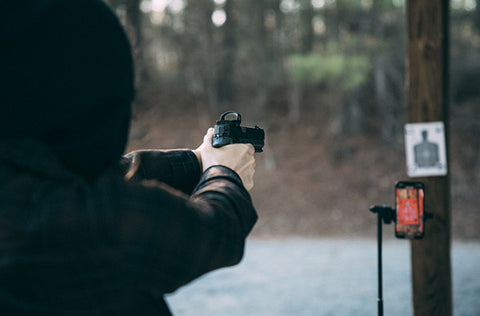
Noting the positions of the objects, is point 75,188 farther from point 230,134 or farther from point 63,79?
point 230,134

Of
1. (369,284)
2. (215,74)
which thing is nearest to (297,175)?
(215,74)

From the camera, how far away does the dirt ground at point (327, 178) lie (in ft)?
36.7

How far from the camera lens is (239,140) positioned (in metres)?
1.38

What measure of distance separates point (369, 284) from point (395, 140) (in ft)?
30.1

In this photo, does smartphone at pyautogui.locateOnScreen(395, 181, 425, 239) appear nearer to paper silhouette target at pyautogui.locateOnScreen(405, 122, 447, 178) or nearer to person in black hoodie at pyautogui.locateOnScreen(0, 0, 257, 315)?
paper silhouette target at pyautogui.locateOnScreen(405, 122, 447, 178)

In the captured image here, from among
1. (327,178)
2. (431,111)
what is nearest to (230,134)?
(431,111)

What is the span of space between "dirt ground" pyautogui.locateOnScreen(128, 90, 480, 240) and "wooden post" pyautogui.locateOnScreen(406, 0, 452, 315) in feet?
23.9

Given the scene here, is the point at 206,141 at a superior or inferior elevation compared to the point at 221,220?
superior

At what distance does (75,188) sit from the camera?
0.96 meters

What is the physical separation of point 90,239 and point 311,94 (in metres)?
16.9

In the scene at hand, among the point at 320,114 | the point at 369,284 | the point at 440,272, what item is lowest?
the point at 369,284

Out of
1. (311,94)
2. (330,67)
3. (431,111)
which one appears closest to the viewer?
(431,111)

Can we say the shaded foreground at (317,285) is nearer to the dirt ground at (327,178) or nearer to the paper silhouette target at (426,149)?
the paper silhouette target at (426,149)

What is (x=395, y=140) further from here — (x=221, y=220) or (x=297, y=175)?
(x=221, y=220)
